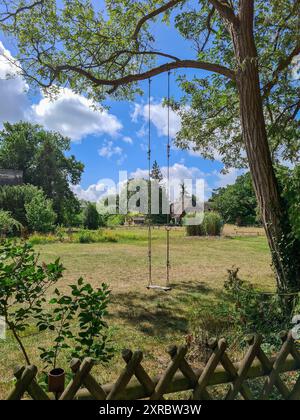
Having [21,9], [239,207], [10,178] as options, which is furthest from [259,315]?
[239,207]

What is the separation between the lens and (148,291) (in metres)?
5.79

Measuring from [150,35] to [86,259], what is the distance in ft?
20.3

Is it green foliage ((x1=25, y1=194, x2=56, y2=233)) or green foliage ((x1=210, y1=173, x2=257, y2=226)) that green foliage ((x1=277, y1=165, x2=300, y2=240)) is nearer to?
green foliage ((x1=25, y1=194, x2=56, y2=233))

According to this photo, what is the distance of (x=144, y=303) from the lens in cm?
504

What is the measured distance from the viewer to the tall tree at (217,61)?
3623mm

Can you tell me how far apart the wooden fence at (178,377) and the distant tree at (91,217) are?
2097 cm

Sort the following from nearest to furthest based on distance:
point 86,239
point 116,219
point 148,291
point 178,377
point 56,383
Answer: point 56,383 → point 178,377 → point 148,291 → point 86,239 → point 116,219

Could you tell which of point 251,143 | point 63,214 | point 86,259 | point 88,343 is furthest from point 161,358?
point 63,214

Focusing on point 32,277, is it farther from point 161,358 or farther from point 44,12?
point 44,12

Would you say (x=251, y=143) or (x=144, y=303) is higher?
(x=251, y=143)

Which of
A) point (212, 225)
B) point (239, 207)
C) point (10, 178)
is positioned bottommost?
point (212, 225)

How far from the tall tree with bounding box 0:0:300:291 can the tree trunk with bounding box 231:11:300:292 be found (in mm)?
11

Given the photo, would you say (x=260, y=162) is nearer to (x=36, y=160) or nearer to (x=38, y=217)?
(x=38, y=217)

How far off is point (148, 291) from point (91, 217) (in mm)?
17063
